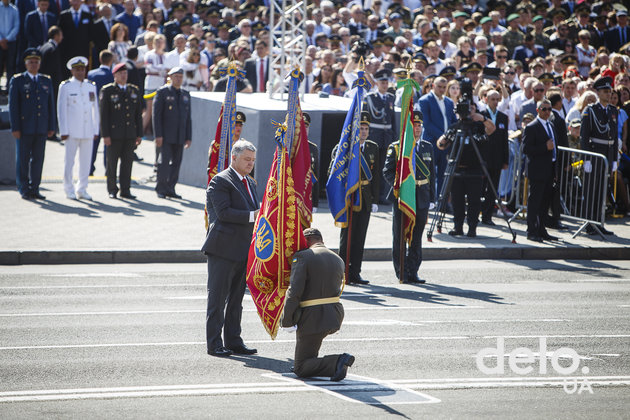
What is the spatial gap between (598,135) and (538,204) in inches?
86.0

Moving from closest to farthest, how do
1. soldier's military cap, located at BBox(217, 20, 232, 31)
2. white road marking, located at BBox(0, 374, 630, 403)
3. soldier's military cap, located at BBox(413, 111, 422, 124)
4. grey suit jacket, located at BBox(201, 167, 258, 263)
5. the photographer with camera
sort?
white road marking, located at BBox(0, 374, 630, 403) < grey suit jacket, located at BBox(201, 167, 258, 263) < soldier's military cap, located at BBox(413, 111, 422, 124) < the photographer with camera < soldier's military cap, located at BBox(217, 20, 232, 31)

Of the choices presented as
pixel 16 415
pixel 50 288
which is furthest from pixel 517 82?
pixel 16 415

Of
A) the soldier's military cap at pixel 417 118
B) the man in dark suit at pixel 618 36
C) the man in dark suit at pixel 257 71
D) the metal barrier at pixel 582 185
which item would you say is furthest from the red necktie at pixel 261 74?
the man in dark suit at pixel 618 36

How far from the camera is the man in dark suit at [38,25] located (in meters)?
24.5

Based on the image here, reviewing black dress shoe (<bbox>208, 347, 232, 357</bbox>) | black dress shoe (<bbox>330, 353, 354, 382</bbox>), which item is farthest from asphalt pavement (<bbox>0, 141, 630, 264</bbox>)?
black dress shoe (<bbox>330, 353, 354, 382</bbox>)

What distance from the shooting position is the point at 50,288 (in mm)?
13789

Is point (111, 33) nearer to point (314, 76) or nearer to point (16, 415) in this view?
point (314, 76)

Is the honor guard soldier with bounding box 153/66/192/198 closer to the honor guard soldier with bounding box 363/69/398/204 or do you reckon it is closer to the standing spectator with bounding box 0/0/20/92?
the honor guard soldier with bounding box 363/69/398/204

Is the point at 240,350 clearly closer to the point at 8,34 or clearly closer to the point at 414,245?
the point at 414,245

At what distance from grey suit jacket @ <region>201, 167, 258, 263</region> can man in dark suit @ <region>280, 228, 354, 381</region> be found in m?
1.12

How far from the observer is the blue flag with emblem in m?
14.7

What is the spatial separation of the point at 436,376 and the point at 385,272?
5.83 m

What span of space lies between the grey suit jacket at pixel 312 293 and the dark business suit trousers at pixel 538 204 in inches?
360

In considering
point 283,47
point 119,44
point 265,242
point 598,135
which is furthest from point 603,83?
point 119,44
